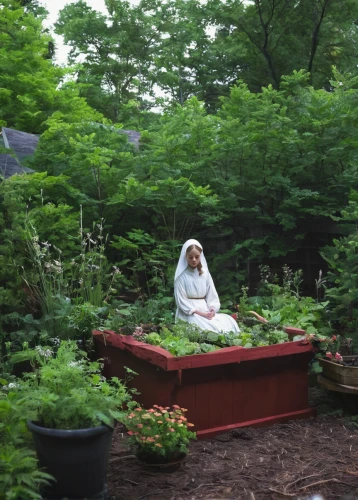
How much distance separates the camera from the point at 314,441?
4.68 m

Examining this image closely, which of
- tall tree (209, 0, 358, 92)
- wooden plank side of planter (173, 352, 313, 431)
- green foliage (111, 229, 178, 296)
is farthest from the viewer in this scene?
tall tree (209, 0, 358, 92)

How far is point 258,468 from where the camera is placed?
409 centimetres

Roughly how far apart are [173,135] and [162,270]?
1.90m

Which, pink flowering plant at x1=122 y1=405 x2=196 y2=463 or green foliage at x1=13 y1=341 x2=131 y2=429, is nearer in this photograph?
green foliage at x1=13 y1=341 x2=131 y2=429

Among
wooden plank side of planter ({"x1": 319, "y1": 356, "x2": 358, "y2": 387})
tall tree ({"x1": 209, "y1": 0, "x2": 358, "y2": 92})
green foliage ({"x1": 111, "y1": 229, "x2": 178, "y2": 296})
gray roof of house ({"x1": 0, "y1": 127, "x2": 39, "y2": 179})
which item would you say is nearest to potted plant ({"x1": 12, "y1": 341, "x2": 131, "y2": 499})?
wooden plank side of planter ({"x1": 319, "y1": 356, "x2": 358, "y2": 387})

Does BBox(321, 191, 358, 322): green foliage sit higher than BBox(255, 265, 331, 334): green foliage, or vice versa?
BBox(321, 191, 358, 322): green foliage

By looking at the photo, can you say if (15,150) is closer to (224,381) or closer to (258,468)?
(224,381)

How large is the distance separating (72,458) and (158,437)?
2.45 ft

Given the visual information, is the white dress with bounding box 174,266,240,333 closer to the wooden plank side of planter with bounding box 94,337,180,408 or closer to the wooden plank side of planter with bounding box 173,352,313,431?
the wooden plank side of planter with bounding box 173,352,313,431

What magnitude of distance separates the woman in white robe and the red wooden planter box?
64cm

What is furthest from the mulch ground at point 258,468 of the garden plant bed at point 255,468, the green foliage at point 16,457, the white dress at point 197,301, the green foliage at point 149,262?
the green foliage at point 149,262

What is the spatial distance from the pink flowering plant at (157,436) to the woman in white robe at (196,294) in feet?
5.40

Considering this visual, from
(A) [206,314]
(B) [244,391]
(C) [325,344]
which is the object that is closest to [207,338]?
(A) [206,314]

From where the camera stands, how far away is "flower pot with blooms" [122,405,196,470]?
3.96 metres
